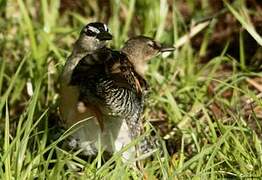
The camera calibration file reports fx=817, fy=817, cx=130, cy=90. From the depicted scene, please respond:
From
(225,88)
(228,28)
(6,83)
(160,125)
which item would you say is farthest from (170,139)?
(228,28)

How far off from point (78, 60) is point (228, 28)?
2051 mm

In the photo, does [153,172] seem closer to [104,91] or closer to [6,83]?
[104,91]

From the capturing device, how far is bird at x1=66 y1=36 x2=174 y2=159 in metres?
3.40

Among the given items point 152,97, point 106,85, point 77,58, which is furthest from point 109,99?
point 152,97

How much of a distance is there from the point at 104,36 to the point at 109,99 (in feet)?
1.26

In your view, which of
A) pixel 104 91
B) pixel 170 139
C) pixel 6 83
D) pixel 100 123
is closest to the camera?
pixel 104 91

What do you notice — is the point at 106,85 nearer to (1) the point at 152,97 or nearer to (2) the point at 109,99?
(2) the point at 109,99

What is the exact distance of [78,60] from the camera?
362cm

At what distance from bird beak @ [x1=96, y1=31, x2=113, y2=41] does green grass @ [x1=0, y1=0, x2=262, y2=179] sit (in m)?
0.35

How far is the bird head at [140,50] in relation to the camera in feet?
13.0

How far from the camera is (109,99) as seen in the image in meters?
3.39

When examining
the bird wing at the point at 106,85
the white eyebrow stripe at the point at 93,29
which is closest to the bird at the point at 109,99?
the bird wing at the point at 106,85

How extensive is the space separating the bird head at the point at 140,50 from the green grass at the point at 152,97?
1.19 ft

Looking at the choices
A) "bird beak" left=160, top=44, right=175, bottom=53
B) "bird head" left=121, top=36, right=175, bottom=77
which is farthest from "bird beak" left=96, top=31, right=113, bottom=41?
"bird beak" left=160, top=44, right=175, bottom=53
